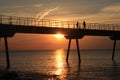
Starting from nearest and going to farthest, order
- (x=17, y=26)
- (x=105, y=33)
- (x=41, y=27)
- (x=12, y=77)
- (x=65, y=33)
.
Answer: (x=12, y=77) < (x=17, y=26) < (x=41, y=27) < (x=65, y=33) < (x=105, y=33)

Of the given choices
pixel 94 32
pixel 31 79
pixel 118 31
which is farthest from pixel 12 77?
pixel 118 31

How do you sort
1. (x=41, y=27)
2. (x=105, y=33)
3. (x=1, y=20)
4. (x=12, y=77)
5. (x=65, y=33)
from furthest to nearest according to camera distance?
(x=105, y=33), (x=65, y=33), (x=41, y=27), (x=1, y=20), (x=12, y=77)

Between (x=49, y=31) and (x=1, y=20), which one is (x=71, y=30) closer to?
(x=49, y=31)

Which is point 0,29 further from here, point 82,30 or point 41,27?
point 82,30

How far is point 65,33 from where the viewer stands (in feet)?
211

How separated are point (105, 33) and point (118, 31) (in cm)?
395

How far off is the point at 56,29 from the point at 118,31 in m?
18.4

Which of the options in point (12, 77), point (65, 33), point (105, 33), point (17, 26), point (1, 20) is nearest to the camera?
point (12, 77)

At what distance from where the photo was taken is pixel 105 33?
70625 mm

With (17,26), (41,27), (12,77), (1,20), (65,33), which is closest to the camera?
(12,77)

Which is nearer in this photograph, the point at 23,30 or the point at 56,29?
the point at 23,30

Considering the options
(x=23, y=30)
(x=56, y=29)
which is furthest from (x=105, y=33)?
(x=23, y=30)

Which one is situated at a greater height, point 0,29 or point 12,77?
point 0,29

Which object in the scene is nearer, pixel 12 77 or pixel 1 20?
pixel 12 77
